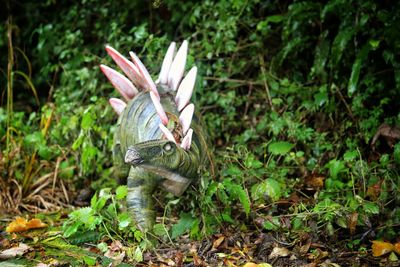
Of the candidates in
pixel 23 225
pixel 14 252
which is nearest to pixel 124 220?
pixel 14 252

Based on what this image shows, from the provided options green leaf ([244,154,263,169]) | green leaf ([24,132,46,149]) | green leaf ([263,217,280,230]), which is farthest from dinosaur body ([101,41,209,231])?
green leaf ([24,132,46,149])

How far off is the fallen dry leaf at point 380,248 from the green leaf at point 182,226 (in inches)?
41.1

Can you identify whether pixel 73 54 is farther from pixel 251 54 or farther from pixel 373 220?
pixel 373 220

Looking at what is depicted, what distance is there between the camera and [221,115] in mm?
5266

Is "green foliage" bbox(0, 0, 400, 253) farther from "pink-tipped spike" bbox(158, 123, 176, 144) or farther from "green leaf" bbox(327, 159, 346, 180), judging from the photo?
"pink-tipped spike" bbox(158, 123, 176, 144)

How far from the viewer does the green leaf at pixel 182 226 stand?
130 inches

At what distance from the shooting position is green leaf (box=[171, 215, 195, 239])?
330 cm

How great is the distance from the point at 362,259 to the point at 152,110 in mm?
1496

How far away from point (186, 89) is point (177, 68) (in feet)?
0.75

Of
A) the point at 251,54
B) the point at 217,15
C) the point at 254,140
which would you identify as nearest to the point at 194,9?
the point at 217,15

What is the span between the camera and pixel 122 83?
367cm

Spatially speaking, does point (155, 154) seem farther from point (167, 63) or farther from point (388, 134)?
point (388, 134)

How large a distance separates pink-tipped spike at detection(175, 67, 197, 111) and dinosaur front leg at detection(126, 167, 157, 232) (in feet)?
1.56

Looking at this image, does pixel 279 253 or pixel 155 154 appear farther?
pixel 279 253
